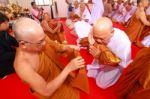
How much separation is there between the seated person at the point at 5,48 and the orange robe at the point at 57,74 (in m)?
1.24

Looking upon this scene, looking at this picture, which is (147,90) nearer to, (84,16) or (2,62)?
(2,62)

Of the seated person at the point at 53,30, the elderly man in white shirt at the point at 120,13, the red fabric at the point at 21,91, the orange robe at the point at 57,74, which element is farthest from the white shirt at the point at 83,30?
the elderly man in white shirt at the point at 120,13

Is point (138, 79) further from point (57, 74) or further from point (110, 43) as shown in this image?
point (57, 74)

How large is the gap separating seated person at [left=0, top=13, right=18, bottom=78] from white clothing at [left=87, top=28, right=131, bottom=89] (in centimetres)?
110

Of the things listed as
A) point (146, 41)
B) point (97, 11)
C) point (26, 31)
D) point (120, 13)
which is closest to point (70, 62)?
point (26, 31)

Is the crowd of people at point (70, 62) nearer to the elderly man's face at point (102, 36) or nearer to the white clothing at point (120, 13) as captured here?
the elderly man's face at point (102, 36)

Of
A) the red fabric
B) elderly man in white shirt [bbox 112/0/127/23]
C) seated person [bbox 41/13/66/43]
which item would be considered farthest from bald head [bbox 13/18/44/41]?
elderly man in white shirt [bbox 112/0/127/23]

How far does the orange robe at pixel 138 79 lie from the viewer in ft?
5.24

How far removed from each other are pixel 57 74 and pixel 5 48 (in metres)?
1.43

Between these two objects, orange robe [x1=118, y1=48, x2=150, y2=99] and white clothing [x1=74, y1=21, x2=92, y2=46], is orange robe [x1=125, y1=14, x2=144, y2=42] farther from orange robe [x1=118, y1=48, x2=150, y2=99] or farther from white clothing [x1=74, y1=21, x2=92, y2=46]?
orange robe [x1=118, y1=48, x2=150, y2=99]

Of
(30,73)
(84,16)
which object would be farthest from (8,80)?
(84,16)

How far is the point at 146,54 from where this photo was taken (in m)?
1.65

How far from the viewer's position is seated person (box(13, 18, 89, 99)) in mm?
1195

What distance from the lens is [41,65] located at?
1.38 m
